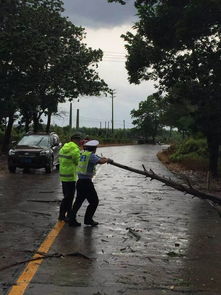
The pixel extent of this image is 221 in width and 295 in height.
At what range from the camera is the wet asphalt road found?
227 inches

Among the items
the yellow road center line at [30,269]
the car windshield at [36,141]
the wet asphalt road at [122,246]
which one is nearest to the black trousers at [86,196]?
the wet asphalt road at [122,246]

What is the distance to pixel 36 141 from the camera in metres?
23.5

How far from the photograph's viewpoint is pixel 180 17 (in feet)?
56.7

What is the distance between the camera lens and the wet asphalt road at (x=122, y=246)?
5.76 m

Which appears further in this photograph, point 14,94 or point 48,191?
point 14,94

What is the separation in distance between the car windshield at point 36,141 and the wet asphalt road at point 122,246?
352 inches

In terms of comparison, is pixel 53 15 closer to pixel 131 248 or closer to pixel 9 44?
pixel 9 44

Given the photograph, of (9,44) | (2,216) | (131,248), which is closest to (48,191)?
(2,216)

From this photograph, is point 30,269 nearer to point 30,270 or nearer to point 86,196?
point 30,270

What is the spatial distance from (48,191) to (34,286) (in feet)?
31.9

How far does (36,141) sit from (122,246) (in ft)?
52.9

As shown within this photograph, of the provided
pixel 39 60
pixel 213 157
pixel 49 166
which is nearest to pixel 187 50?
pixel 213 157

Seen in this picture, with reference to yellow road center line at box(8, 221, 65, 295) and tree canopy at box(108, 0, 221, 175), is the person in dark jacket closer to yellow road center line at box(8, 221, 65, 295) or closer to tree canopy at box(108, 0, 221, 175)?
yellow road center line at box(8, 221, 65, 295)

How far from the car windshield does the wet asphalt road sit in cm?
894
